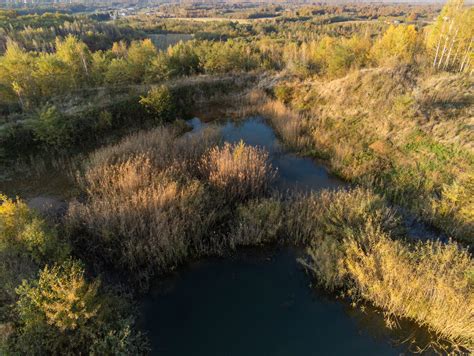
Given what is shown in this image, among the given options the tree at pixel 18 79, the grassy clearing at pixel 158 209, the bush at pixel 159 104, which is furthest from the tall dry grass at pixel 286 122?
the tree at pixel 18 79

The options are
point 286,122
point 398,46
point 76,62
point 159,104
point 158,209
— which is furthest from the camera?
point 398,46

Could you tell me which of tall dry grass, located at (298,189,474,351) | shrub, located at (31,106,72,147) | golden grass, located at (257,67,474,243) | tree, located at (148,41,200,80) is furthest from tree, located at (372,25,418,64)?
shrub, located at (31,106,72,147)

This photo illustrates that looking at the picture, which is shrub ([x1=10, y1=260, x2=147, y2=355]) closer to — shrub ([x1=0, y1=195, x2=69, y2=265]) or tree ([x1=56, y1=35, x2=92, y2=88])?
shrub ([x1=0, y1=195, x2=69, y2=265])

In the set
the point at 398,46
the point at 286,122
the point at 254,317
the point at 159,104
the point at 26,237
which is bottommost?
the point at 254,317

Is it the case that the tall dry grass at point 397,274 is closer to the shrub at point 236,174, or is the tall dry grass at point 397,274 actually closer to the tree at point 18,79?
the shrub at point 236,174

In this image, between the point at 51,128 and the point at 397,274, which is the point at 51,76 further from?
the point at 397,274

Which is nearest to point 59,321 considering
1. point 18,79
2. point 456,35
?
point 18,79

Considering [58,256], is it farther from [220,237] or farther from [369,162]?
[369,162]
